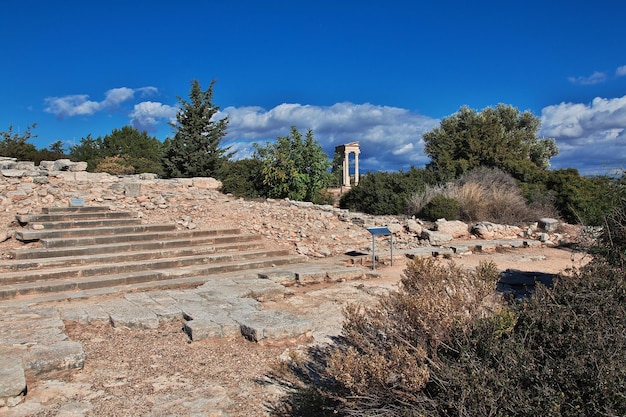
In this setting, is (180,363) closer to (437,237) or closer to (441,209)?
(437,237)

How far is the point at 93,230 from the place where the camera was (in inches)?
340

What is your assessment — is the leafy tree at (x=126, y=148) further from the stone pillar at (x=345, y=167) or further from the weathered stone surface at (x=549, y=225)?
the weathered stone surface at (x=549, y=225)

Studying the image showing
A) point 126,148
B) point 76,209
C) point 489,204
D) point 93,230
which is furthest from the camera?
→ point 126,148

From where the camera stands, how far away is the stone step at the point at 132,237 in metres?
7.99

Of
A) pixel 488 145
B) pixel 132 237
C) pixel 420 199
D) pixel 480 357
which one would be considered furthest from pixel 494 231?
pixel 480 357

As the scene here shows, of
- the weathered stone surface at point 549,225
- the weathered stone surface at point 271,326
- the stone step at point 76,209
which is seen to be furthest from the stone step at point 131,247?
the weathered stone surface at point 549,225

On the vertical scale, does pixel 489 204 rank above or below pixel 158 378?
above

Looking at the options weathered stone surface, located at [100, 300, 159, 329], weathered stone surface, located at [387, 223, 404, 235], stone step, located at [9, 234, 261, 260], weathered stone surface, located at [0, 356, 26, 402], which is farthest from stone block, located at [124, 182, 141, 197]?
weathered stone surface, located at [0, 356, 26, 402]

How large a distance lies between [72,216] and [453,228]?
9109mm

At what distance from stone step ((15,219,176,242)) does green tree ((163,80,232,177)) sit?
33.0ft

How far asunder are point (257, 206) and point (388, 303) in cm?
927

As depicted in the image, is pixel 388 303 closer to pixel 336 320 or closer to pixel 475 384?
pixel 475 384

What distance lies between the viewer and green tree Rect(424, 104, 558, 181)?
1820 cm

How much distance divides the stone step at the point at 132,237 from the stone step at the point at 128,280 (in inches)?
50.6
